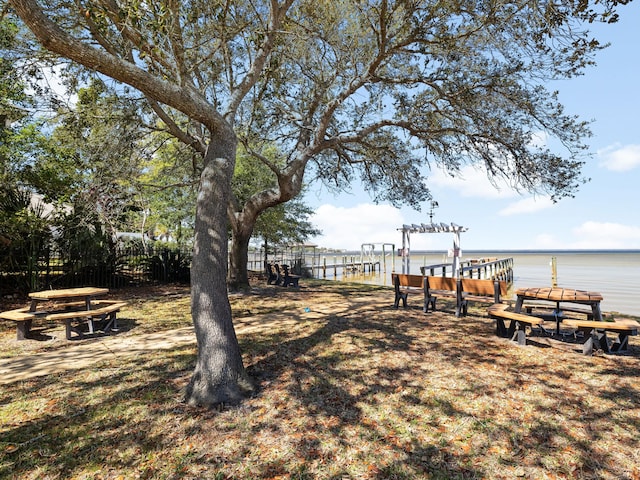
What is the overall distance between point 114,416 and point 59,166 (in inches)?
490

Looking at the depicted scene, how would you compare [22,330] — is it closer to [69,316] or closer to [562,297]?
[69,316]

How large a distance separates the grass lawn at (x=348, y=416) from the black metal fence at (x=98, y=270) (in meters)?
6.80

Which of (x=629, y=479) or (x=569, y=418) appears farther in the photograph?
(x=569, y=418)

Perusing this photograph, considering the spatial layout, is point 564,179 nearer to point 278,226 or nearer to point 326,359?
point 326,359

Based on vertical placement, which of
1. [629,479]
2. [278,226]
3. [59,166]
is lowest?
[629,479]

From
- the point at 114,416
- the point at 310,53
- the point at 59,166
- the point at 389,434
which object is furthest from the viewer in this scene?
the point at 59,166

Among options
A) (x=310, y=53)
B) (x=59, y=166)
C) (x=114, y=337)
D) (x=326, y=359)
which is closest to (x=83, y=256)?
(x=59, y=166)

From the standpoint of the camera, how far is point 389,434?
381cm

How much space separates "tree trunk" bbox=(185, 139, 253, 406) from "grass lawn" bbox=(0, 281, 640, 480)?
28cm

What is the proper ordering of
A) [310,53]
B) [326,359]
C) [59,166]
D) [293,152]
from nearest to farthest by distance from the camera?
[326,359] < [310,53] < [59,166] < [293,152]

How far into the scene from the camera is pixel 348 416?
4168mm

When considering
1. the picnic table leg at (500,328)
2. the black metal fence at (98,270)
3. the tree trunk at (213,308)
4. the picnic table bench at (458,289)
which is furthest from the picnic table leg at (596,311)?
the black metal fence at (98,270)

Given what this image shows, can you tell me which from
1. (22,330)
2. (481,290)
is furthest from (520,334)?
(22,330)

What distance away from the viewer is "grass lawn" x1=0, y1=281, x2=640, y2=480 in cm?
334
